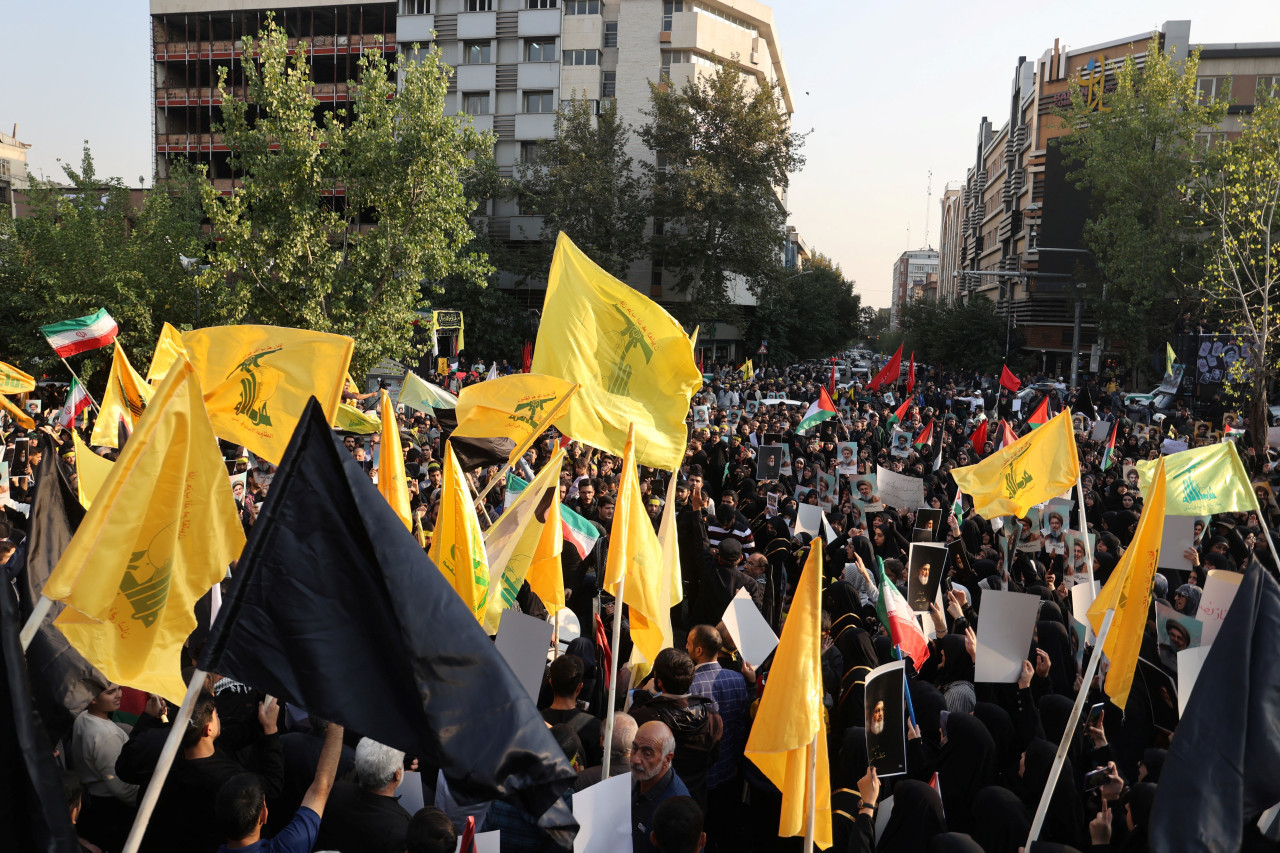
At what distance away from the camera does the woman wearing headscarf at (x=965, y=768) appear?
5008 mm

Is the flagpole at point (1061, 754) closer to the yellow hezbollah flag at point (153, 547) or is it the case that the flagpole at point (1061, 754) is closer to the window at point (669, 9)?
the yellow hezbollah flag at point (153, 547)

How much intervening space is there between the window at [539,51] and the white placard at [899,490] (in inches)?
1693

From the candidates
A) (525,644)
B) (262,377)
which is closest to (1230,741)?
(525,644)

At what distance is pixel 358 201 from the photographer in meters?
20.9

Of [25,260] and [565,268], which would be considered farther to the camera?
[25,260]

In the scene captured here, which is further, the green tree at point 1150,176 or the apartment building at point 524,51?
the apartment building at point 524,51

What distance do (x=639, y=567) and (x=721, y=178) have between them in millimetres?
36050

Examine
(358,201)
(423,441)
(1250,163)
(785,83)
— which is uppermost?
(785,83)

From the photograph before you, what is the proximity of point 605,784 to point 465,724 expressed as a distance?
1076 mm

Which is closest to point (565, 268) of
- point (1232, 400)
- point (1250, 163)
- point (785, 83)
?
point (1250, 163)

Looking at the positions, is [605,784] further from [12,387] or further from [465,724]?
[12,387]

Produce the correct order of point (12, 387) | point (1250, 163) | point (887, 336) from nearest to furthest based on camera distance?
point (12, 387)
point (1250, 163)
point (887, 336)

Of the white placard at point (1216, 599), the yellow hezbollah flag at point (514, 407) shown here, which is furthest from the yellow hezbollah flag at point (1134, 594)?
the yellow hezbollah flag at point (514, 407)

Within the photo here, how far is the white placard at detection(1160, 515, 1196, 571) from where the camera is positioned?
30.3ft
